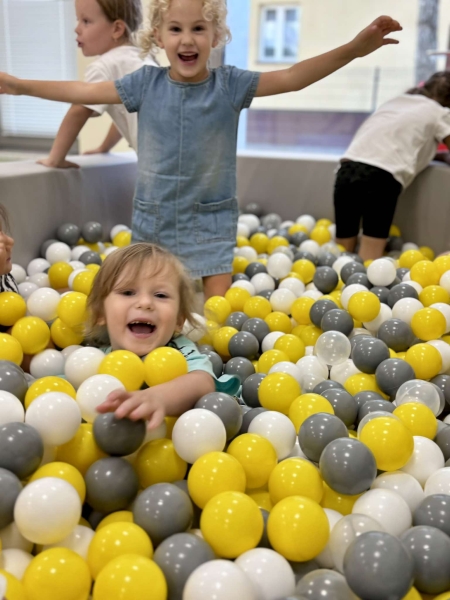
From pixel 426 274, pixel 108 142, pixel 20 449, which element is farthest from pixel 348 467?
pixel 108 142

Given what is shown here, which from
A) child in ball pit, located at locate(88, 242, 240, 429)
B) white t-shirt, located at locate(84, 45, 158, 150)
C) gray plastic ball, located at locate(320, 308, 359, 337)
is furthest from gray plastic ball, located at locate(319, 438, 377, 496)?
white t-shirt, located at locate(84, 45, 158, 150)

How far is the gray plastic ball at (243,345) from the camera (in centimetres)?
131

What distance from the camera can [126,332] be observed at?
3.43 ft

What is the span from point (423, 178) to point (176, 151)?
0.90m

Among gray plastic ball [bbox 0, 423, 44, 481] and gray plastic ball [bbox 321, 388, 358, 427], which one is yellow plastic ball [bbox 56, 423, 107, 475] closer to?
gray plastic ball [bbox 0, 423, 44, 481]

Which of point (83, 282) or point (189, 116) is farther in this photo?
point (189, 116)

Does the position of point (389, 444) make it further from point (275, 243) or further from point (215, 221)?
point (275, 243)

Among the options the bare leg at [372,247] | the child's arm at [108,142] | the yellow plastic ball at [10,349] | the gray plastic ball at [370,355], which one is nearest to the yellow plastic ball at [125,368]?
the yellow plastic ball at [10,349]

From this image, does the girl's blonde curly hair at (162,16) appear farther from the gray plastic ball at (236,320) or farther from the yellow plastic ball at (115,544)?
the yellow plastic ball at (115,544)

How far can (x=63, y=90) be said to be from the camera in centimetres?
154

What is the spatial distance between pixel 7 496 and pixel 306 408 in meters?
0.46

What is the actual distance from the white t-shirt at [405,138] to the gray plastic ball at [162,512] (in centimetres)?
151

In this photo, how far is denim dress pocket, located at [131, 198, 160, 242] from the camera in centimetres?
170

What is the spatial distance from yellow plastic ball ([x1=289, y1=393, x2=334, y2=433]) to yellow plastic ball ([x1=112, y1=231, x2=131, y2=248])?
3.56 ft
